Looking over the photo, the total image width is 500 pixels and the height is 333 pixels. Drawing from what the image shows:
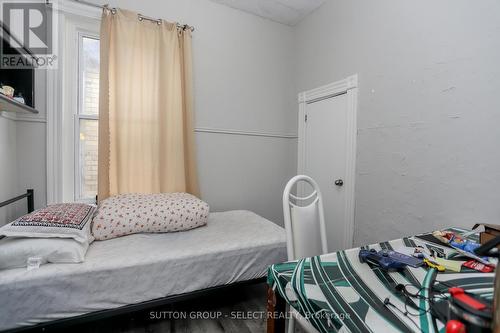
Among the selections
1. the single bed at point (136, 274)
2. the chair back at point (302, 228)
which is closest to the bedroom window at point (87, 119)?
the single bed at point (136, 274)

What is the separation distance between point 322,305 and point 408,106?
70.6 inches

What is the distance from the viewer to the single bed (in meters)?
1.22

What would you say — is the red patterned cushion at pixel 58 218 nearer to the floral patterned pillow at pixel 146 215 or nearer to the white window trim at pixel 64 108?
the floral patterned pillow at pixel 146 215

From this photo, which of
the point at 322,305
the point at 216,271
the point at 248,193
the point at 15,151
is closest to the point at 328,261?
the point at 322,305

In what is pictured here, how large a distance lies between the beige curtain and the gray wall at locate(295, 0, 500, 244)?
1.63 meters

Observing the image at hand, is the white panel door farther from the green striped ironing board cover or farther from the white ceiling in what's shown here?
the green striped ironing board cover

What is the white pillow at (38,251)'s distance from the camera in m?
1.27

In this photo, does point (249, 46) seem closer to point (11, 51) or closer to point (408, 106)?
point (408, 106)

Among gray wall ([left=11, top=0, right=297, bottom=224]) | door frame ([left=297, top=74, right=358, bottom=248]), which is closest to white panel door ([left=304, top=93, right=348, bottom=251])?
door frame ([left=297, top=74, right=358, bottom=248])

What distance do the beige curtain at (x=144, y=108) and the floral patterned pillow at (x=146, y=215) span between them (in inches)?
14.6

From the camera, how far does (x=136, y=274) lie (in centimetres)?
142

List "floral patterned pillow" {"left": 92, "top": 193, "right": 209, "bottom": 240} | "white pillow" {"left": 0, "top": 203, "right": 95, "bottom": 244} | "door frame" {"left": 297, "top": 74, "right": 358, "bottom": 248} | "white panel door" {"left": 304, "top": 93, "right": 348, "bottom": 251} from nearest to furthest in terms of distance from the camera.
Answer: "white pillow" {"left": 0, "top": 203, "right": 95, "bottom": 244}
"floral patterned pillow" {"left": 92, "top": 193, "right": 209, "bottom": 240}
"door frame" {"left": 297, "top": 74, "right": 358, "bottom": 248}
"white panel door" {"left": 304, "top": 93, "right": 348, "bottom": 251}

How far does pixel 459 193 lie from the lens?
1.59 meters

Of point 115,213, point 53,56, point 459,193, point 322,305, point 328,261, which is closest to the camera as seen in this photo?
point 322,305
